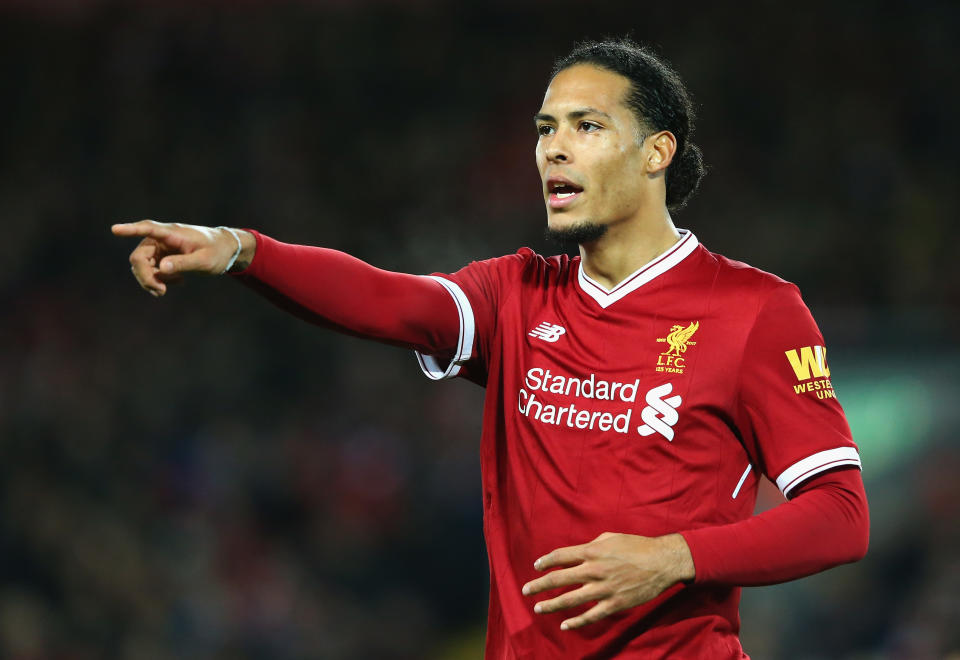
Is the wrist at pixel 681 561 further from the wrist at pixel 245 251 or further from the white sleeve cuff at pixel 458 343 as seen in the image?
the wrist at pixel 245 251

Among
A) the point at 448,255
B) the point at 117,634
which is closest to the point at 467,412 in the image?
the point at 448,255

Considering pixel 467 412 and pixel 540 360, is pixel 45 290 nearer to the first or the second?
pixel 467 412

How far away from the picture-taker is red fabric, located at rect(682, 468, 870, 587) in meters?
2.54

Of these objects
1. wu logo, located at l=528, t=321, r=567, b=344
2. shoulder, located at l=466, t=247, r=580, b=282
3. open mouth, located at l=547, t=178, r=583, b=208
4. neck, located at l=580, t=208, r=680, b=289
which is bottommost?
wu logo, located at l=528, t=321, r=567, b=344

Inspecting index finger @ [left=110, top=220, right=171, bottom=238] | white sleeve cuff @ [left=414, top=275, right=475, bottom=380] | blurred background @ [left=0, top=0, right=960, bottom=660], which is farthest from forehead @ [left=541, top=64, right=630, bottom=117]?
blurred background @ [left=0, top=0, right=960, bottom=660]

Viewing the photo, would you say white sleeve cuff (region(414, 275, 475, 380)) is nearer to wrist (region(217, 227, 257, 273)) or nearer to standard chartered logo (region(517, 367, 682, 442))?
standard chartered logo (region(517, 367, 682, 442))

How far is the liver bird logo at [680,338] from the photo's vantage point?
2.89 metres

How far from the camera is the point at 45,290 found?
9.81 meters

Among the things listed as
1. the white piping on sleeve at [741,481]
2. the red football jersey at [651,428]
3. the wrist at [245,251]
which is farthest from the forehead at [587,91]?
the white piping on sleeve at [741,481]

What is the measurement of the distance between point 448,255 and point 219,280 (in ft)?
6.90

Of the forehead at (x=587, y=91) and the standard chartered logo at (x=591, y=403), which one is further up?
the forehead at (x=587, y=91)

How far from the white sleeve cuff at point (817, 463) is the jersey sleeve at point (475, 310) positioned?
0.88m

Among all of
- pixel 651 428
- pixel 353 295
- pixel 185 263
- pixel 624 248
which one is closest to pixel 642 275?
pixel 624 248

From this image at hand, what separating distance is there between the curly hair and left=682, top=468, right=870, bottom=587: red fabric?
1.10m
